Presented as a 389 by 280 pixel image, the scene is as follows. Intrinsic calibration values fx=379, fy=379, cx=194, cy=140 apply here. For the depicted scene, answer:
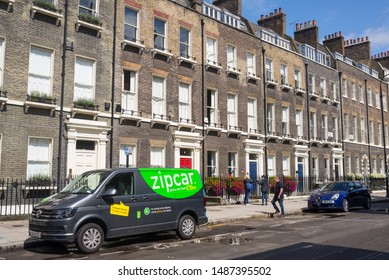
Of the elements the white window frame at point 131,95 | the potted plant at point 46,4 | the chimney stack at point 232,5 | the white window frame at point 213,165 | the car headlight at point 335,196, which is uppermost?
the chimney stack at point 232,5

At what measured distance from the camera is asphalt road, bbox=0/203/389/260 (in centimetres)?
843

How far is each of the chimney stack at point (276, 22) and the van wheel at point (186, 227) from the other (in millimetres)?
26328

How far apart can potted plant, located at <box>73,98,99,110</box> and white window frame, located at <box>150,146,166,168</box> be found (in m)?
4.05

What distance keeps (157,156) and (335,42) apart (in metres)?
28.8

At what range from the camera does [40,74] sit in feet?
53.9

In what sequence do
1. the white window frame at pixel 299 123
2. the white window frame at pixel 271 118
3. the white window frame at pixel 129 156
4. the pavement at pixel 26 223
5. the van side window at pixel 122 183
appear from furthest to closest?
the white window frame at pixel 299 123, the white window frame at pixel 271 118, the white window frame at pixel 129 156, the pavement at pixel 26 223, the van side window at pixel 122 183

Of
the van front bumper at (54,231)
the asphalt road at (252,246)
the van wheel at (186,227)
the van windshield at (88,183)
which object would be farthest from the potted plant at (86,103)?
the van front bumper at (54,231)

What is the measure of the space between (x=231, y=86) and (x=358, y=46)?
95.6 ft

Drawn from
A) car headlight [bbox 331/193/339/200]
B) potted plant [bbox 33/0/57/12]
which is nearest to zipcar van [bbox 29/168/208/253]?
car headlight [bbox 331/193/339/200]

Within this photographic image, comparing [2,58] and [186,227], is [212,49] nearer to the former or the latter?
[2,58]

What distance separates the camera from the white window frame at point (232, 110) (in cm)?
2536

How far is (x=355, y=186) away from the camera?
20.0 metres

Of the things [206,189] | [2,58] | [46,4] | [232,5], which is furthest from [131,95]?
[232,5]

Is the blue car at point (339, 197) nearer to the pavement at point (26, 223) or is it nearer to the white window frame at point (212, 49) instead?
the pavement at point (26, 223)
